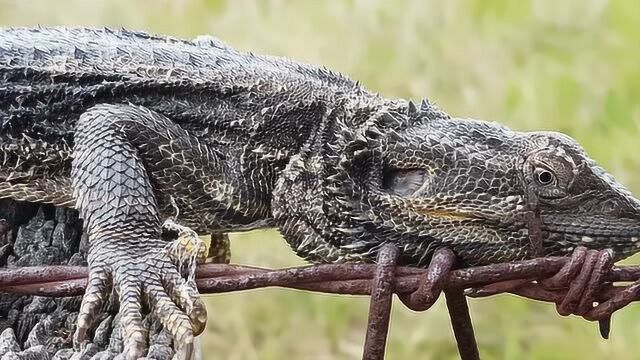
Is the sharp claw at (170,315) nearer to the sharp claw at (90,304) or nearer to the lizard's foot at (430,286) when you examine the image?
the sharp claw at (90,304)

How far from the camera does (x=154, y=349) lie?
1.47m

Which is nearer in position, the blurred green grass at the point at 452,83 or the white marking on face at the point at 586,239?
the white marking on face at the point at 586,239

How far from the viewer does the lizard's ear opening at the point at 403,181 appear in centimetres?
170

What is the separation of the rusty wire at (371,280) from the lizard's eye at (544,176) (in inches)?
7.5

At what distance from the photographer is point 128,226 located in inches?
64.1

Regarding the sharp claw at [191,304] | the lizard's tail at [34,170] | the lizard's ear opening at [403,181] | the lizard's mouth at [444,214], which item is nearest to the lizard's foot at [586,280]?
the lizard's mouth at [444,214]

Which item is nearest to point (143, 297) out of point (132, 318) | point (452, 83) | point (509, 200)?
point (132, 318)

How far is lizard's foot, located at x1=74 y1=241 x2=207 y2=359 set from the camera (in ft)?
4.88

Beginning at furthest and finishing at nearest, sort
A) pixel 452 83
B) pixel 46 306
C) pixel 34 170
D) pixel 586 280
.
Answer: pixel 452 83, pixel 34 170, pixel 46 306, pixel 586 280

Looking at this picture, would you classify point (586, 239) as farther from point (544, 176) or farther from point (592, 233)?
point (544, 176)

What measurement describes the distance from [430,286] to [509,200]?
10.5 inches

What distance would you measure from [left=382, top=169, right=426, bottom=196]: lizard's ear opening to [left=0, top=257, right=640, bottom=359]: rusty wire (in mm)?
230

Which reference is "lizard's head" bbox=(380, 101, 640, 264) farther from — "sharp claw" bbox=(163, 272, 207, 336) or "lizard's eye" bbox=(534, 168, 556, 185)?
"sharp claw" bbox=(163, 272, 207, 336)

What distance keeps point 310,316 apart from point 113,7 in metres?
1.49
